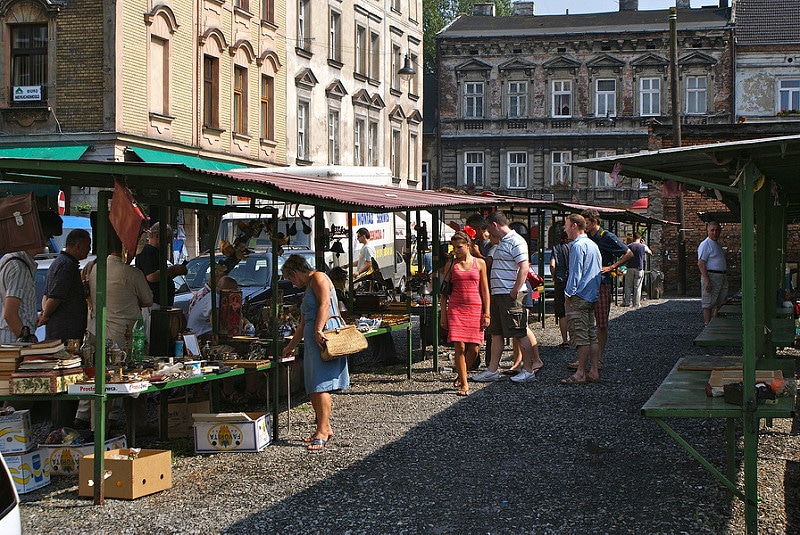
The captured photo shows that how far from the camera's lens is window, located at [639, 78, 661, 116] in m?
52.0

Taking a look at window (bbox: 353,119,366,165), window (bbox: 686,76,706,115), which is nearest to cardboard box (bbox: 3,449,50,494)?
window (bbox: 353,119,366,165)

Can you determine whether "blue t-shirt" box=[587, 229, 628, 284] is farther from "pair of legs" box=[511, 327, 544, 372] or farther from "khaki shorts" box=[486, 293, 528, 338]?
"khaki shorts" box=[486, 293, 528, 338]

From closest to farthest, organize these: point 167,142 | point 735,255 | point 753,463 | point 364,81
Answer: point 753,463, point 167,142, point 735,255, point 364,81

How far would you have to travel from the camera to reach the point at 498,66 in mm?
53281

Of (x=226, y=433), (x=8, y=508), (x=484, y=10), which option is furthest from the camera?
(x=484, y=10)

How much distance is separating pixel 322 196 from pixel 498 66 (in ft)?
149

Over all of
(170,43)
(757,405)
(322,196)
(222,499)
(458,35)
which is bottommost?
(222,499)

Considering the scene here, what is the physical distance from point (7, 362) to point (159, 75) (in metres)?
20.1

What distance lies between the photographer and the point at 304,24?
35875 millimetres

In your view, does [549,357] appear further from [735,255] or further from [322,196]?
[735,255]

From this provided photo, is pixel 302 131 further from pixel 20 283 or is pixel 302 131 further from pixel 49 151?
pixel 20 283

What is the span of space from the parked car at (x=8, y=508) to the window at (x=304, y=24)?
32.1 m

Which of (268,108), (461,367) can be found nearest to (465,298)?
(461,367)

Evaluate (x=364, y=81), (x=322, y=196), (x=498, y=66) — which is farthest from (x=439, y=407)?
(x=498, y=66)
